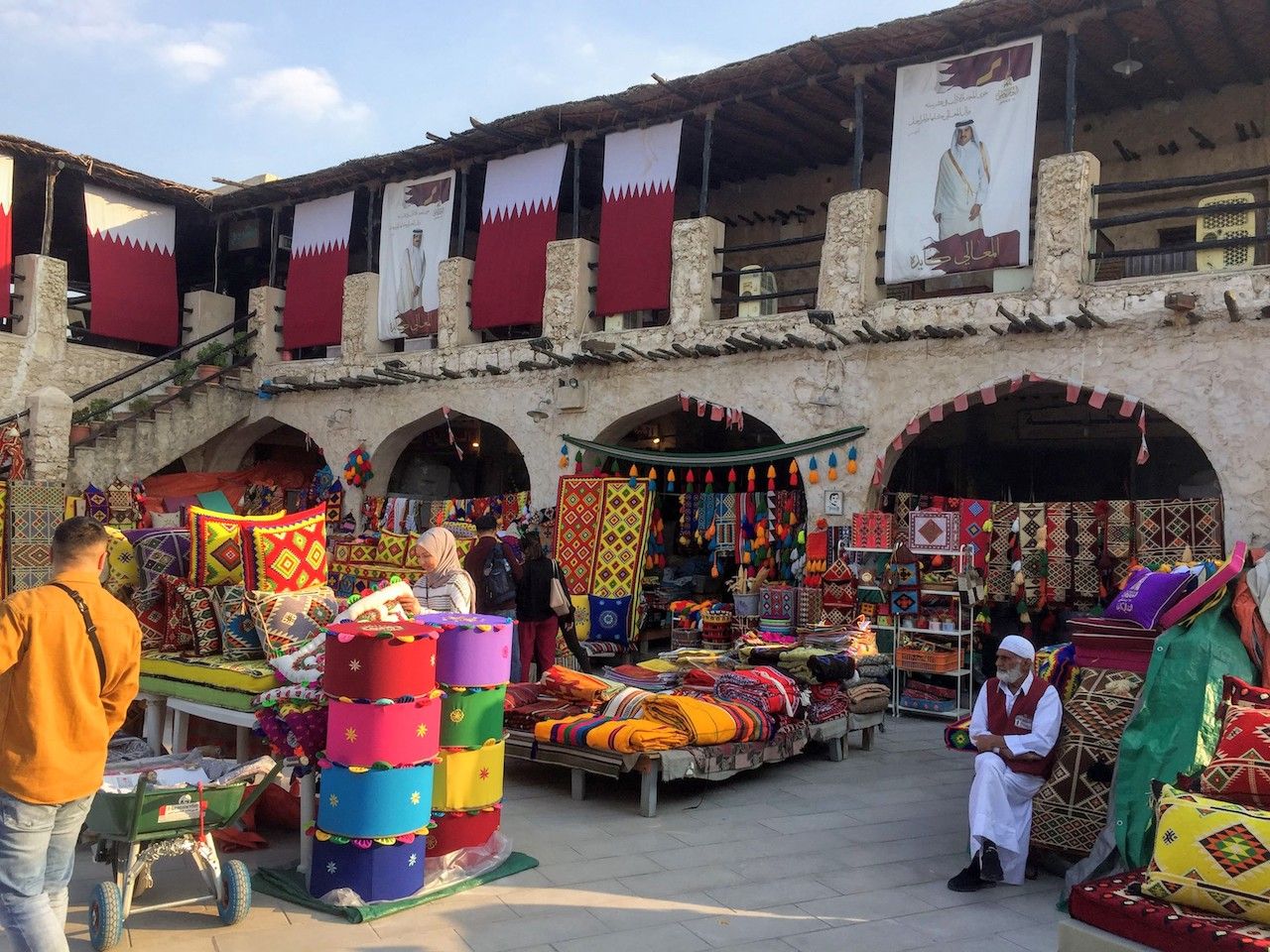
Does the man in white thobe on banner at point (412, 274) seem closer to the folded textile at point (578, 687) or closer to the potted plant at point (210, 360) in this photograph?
the potted plant at point (210, 360)

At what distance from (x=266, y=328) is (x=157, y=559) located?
11150 millimetres

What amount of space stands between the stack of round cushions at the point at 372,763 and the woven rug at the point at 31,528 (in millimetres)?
9099


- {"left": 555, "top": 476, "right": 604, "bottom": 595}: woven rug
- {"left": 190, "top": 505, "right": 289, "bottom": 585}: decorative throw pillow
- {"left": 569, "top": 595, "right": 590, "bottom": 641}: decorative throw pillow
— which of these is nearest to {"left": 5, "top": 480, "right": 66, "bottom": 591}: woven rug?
{"left": 555, "top": 476, "right": 604, "bottom": 595}: woven rug

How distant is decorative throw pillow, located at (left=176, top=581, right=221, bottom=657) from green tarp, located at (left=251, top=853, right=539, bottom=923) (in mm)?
1739

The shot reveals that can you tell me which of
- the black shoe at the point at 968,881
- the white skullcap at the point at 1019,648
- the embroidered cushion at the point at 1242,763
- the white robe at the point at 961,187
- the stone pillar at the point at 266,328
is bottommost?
the black shoe at the point at 968,881

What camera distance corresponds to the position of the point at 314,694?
505 centimetres

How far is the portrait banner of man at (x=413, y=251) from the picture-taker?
1522 cm

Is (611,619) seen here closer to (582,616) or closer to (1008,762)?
(582,616)

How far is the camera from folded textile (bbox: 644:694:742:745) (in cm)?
677

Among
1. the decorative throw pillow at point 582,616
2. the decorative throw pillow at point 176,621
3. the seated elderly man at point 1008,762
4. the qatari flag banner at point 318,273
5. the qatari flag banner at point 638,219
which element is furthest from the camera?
the qatari flag banner at point 318,273

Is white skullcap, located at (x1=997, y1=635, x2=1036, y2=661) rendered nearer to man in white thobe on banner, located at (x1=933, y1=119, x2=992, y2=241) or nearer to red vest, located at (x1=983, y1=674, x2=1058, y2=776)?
red vest, located at (x1=983, y1=674, x2=1058, y2=776)

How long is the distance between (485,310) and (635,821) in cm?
962

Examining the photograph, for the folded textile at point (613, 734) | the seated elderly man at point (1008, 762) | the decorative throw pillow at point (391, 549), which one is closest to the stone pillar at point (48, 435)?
the decorative throw pillow at point (391, 549)

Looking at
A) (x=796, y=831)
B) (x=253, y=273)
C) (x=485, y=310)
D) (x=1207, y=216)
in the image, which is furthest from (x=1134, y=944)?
(x=253, y=273)
